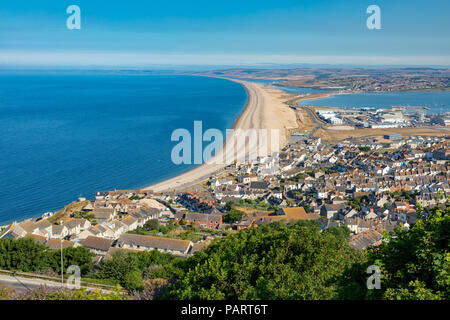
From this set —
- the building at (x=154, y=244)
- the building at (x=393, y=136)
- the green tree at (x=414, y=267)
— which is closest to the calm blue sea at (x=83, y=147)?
the building at (x=154, y=244)

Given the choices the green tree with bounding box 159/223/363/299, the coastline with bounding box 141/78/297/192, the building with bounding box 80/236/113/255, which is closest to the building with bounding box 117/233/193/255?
the building with bounding box 80/236/113/255

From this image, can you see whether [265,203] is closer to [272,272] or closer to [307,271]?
[307,271]

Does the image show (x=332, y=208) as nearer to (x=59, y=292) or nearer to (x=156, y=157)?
(x=59, y=292)

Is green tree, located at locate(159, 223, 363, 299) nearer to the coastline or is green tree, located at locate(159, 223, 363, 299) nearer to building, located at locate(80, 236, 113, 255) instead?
building, located at locate(80, 236, 113, 255)

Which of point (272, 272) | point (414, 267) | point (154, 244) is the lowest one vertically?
point (154, 244)
